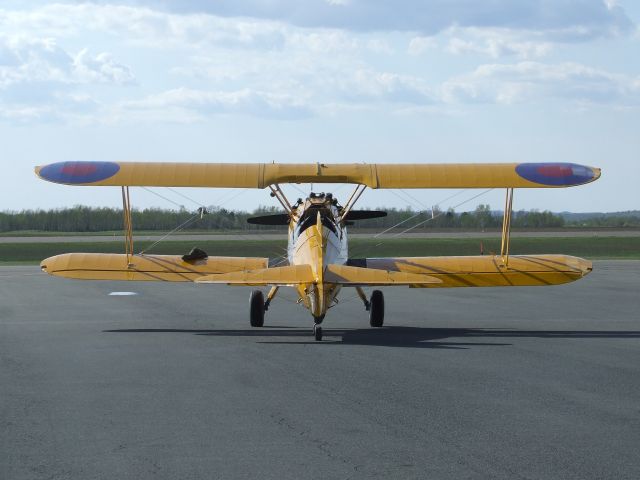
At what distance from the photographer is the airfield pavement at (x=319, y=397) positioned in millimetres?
8477

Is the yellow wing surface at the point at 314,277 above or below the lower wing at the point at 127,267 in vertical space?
above

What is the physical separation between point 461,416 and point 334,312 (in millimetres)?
12591

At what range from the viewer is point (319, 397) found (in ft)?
37.9

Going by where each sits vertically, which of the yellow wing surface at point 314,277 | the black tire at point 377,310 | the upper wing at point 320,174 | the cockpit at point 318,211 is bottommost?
the black tire at point 377,310

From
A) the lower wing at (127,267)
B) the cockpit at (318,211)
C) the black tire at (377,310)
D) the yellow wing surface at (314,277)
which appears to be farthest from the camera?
the lower wing at (127,267)

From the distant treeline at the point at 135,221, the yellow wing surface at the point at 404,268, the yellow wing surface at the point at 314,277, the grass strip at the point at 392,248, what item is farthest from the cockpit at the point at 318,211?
the distant treeline at the point at 135,221

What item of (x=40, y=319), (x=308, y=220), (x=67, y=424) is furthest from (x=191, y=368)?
(x=40, y=319)

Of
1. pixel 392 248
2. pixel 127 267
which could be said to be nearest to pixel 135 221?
pixel 392 248

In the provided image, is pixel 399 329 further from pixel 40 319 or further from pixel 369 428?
pixel 369 428

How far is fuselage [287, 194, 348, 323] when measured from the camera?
55.0 feet

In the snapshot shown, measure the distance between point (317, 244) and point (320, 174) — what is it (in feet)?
10.4

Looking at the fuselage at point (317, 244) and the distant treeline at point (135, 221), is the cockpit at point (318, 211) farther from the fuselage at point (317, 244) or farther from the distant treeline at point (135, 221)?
the distant treeline at point (135, 221)

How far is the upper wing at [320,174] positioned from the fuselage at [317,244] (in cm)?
80

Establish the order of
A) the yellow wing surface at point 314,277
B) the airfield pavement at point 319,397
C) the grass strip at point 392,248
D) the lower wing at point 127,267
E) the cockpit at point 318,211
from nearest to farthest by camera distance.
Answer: the airfield pavement at point 319,397 → the yellow wing surface at point 314,277 → the cockpit at point 318,211 → the lower wing at point 127,267 → the grass strip at point 392,248
